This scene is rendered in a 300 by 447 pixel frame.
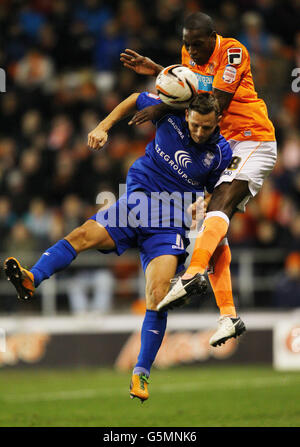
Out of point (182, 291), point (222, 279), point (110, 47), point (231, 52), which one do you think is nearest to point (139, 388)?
point (182, 291)

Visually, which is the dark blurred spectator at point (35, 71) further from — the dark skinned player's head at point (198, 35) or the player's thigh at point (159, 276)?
the player's thigh at point (159, 276)

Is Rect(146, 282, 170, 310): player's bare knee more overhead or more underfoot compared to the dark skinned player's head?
more underfoot

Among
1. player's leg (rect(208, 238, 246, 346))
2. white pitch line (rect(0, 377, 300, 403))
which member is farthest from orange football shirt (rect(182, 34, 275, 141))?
white pitch line (rect(0, 377, 300, 403))

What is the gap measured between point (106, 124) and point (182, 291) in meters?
1.61

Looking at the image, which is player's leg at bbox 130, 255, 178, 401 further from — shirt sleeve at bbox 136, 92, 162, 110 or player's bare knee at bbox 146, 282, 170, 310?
shirt sleeve at bbox 136, 92, 162, 110

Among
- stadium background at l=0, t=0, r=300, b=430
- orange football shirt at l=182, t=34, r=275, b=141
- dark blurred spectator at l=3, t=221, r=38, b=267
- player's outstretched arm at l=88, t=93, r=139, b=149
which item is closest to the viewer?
player's outstretched arm at l=88, t=93, r=139, b=149

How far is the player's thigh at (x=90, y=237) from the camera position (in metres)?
7.36

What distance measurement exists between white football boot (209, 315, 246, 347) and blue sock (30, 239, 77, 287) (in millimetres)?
1313

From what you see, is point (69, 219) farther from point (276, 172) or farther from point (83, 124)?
point (276, 172)

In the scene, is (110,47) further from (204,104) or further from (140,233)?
(204,104)

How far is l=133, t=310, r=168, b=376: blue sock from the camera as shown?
7508mm

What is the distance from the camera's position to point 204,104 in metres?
7.20

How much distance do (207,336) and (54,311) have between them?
2.50 m
